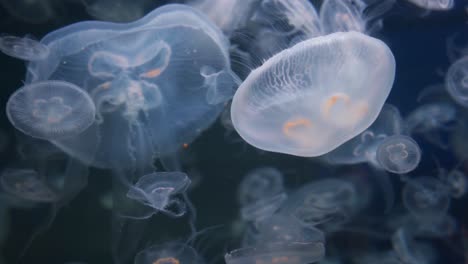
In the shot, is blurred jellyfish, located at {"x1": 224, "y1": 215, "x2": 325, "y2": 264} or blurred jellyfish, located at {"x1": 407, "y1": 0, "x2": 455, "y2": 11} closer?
blurred jellyfish, located at {"x1": 224, "y1": 215, "x2": 325, "y2": 264}

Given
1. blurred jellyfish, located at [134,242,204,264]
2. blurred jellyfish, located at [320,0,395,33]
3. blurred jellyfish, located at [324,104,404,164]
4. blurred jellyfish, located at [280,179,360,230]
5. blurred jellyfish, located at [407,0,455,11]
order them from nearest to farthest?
1. blurred jellyfish, located at [320,0,395,33]
2. blurred jellyfish, located at [407,0,455,11]
3. blurred jellyfish, located at [134,242,204,264]
4. blurred jellyfish, located at [324,104,404,164]
5. blurred jellyfish, located at [280,179,360,230]

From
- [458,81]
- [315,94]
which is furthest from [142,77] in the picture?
[458,81]

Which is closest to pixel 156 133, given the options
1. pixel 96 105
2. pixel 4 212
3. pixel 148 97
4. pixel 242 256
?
pixel 148 97

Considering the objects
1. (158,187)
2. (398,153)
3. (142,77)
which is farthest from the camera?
(398,153)

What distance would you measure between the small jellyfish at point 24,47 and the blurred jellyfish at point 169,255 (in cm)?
251

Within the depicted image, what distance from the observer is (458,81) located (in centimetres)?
519

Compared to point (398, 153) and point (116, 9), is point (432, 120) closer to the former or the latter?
point (398, 153)

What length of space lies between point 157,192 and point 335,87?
2.14 meters

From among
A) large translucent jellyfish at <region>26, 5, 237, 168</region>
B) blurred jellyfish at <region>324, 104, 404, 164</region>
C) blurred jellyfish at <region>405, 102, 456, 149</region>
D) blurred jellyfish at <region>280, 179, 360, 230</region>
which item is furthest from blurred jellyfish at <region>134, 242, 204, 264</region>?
blurred jellyfish at <region>405, 102, 456, 149</region>

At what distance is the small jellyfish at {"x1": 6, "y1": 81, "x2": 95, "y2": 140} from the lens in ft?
12.0

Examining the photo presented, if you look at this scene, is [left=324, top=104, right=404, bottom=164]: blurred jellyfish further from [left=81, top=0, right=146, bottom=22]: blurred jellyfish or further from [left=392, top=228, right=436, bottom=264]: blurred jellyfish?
[left=81, top=0, right=146, bottom=22]: blurred jellyfish

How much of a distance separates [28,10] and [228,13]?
1866 millimetres

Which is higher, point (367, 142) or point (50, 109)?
point (50, 109)

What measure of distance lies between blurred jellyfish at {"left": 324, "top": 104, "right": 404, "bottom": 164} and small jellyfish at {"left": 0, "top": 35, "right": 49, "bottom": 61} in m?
3.34
